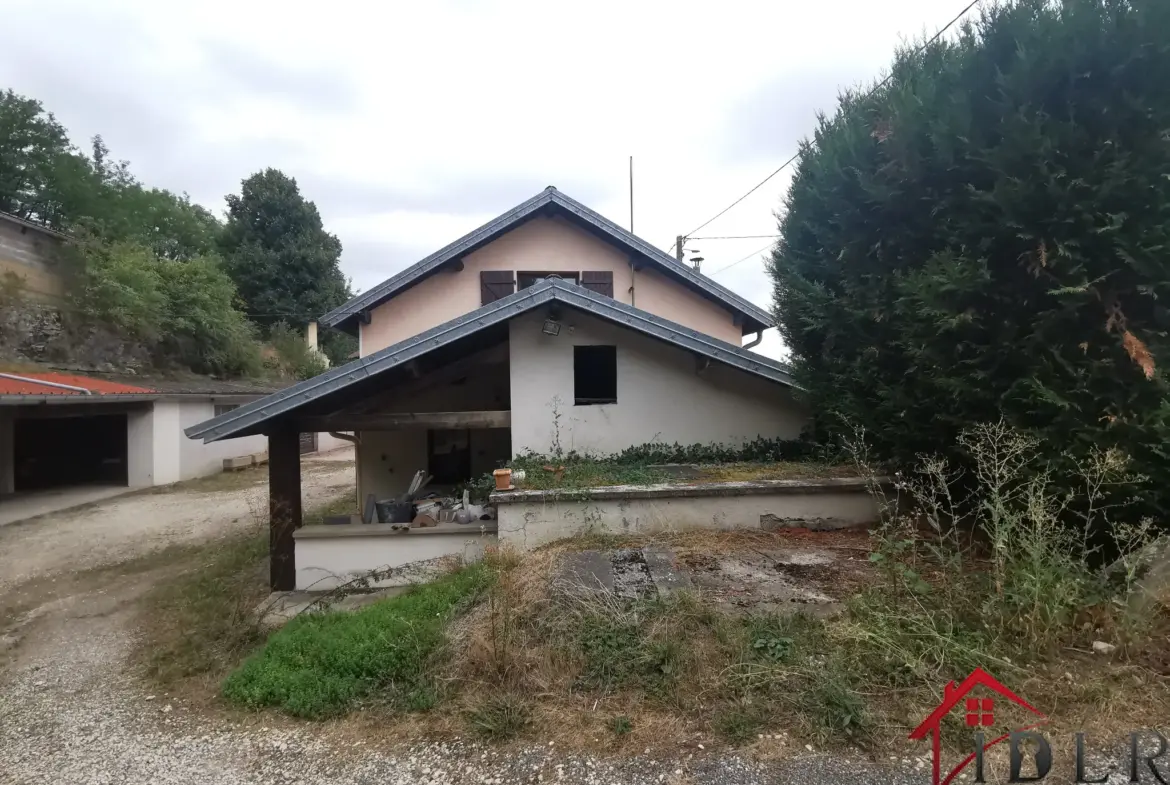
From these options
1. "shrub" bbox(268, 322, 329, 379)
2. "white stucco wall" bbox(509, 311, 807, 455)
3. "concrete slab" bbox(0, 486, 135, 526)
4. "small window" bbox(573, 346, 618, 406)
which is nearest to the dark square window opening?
"small window" bbox(573, 346, 618, 406)

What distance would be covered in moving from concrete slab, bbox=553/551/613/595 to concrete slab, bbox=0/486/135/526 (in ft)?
41.0

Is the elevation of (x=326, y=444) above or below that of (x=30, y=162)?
below

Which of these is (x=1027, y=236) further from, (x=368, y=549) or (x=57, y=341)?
(x=57, y=341)

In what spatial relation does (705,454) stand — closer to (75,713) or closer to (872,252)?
(872,252)

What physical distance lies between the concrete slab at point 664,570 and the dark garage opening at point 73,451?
16448mm

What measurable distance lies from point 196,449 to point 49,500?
377 cm

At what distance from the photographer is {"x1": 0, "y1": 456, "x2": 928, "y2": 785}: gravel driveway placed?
2.99m

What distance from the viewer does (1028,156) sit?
4473 mm

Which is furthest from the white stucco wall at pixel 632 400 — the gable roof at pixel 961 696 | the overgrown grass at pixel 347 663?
the gable roof at pixel 961 696

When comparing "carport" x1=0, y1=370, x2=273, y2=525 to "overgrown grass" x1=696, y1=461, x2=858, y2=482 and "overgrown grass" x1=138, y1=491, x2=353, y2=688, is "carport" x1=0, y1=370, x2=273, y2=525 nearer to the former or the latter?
"overgrown grass" x1=138, y1=491, x2=353, y2=688

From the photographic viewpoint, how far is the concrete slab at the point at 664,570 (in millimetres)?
4637

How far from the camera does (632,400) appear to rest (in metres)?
7.96

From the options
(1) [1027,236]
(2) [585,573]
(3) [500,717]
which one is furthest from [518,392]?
(1) [1027,236]

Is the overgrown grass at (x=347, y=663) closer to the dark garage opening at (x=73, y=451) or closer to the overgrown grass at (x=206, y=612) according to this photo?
the overgrown grass at (x=206, y=612)
